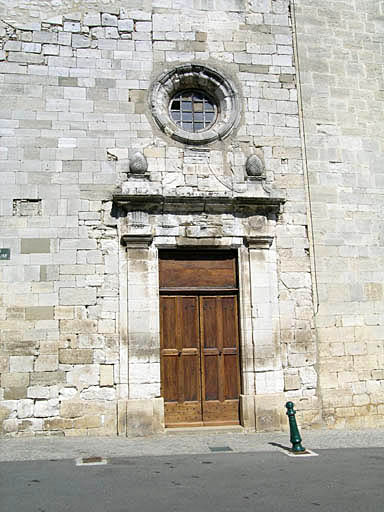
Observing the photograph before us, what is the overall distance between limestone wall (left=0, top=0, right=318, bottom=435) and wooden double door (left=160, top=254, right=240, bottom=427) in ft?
1.24

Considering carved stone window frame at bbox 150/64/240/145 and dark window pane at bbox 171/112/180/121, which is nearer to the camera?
carved stone window frame at bbox 150/64/240/145

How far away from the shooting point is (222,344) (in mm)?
8062

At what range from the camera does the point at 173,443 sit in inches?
273

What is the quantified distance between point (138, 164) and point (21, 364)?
3.34 meters

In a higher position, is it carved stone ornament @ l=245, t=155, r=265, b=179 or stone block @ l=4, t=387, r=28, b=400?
carved stone ornament @ l=245, t=155, r=265, b=179

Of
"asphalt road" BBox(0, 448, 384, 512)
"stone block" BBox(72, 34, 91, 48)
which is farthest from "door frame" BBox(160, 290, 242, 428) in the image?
"stone block" BBox(72, 34, 91, 48)

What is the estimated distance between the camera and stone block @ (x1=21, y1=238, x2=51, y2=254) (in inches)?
306

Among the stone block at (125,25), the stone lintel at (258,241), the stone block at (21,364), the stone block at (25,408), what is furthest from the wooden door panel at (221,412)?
the stone block at (125,25)

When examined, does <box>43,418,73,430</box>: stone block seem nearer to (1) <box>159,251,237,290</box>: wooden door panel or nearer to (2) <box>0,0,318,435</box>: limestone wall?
(2) <box>0,0,318,435</box>: limestone wall

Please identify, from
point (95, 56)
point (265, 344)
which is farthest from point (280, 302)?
point (95, 56)

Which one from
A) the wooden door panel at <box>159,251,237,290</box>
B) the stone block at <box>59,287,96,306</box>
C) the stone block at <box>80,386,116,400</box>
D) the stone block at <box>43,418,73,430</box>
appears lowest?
the stone block at <box>43,418,73,430</box>

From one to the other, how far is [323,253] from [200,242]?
1971mm

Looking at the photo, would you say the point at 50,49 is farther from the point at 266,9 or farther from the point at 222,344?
the point at 222,344

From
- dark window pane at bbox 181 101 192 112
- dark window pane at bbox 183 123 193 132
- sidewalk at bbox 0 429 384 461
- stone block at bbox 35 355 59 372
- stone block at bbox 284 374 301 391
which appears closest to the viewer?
sidewalk at bbox 0 429 384 461
